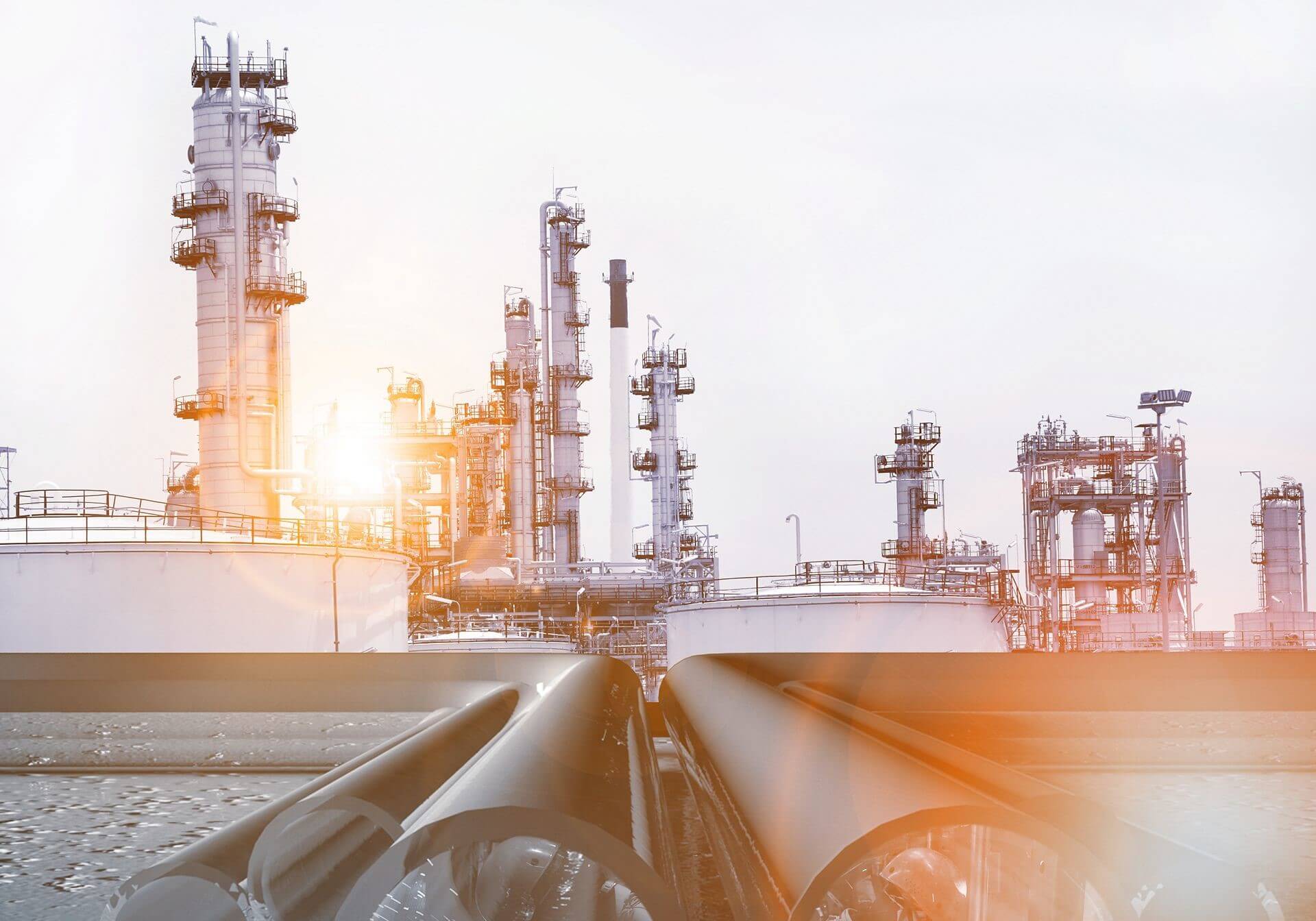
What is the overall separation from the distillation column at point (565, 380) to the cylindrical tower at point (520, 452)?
4.24 ft

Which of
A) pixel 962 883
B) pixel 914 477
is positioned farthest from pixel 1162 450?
pixel 962 883

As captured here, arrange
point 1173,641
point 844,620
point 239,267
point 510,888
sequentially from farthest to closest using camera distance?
point 1173,641 < point 239,267 < point 844,620 < point 510,888

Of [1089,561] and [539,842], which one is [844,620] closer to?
[1089,561]

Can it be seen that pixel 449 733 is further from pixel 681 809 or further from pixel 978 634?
pixel 978 634

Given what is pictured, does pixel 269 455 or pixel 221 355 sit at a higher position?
pixel 221 355

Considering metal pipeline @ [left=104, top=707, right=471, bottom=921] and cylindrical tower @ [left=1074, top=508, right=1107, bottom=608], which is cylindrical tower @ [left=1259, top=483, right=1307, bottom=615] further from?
metal pipeline @ [left=104, top=707, right=471, bottom=921]

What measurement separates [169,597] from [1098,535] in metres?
35.1

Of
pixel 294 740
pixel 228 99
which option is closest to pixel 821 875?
pixel 294 740

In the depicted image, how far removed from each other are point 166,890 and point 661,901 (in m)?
0.57

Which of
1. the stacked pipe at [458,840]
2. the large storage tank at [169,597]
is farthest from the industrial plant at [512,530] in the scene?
the stacked pipe at [458,840]

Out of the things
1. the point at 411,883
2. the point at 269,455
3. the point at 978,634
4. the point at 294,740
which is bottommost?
the point at 978,634

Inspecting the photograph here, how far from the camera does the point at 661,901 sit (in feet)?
4.08

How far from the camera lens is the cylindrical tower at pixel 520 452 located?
52.4 m

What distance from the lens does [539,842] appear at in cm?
211
